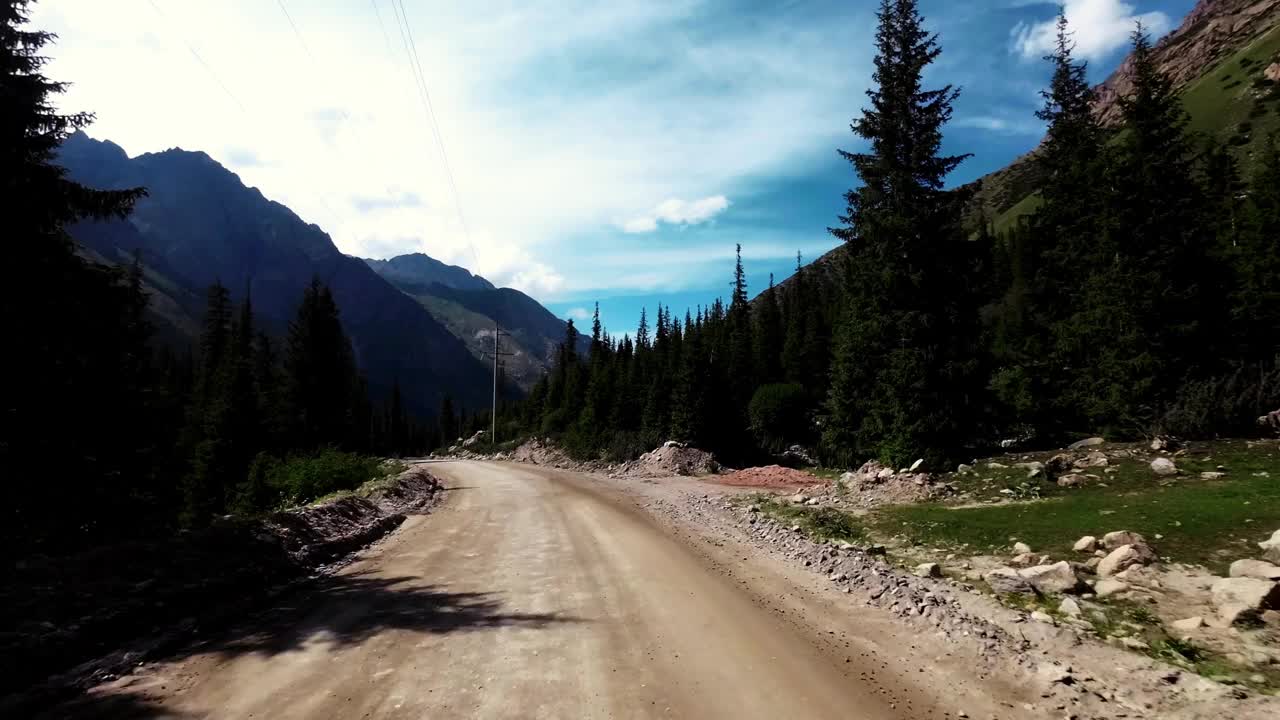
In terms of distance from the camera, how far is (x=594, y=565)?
34.1 ft

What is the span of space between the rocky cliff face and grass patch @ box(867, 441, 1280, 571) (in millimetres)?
155533

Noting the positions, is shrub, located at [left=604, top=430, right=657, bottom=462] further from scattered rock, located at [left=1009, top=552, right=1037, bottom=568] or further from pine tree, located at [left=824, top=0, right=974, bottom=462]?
scattered rock, located at [left=1009, top=552, right=1037, bottom=568]

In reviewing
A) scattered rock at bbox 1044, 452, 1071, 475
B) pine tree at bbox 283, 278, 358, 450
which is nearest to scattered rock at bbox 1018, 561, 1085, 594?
scattered rock at bbox 1044, 452, 1071, 475

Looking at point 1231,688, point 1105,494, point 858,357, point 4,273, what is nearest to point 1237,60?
→ point 858,357

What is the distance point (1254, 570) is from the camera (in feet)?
22.9

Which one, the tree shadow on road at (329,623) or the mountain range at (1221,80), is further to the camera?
the mountain range at (1221,80)

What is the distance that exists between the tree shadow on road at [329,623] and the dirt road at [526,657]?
28 mm

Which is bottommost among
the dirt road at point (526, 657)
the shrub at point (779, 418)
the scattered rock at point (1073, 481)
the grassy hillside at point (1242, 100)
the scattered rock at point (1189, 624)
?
the dirt road at point (526, 657)

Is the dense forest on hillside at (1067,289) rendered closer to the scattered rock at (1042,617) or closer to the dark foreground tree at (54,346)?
the scattered rock at (1042,617)

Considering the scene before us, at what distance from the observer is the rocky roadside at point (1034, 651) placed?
16.1 feet

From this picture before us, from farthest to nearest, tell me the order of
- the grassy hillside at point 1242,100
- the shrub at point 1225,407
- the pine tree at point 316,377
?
the grassy hillside at point 1242,100
the pine tree at point 316,377
the shrub at point 1225,407

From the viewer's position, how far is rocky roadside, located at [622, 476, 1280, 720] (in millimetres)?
4914

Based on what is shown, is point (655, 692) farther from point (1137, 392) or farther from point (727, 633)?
point (1137, 392)

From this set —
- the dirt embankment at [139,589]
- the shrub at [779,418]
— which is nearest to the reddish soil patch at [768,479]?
the shrub at [779,418]
